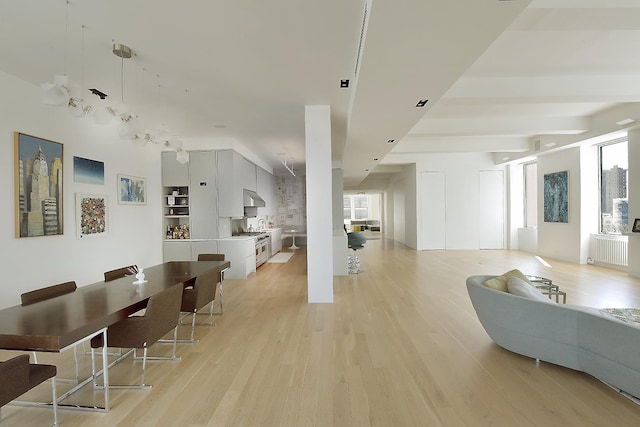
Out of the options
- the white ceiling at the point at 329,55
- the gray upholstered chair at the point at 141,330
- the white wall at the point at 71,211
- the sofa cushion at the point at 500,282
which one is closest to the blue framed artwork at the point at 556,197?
the white ceiling at the point at 329,55

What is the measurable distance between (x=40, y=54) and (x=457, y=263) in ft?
28.0

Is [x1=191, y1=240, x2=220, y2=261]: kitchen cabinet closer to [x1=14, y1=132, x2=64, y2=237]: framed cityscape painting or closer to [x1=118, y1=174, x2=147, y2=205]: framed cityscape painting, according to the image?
[x1=118, y1=174, x2=147, y2=205]: framed cityscape painting

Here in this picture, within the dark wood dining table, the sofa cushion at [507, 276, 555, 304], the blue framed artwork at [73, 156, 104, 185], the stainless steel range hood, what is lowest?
the sofa cushion at [507, 276, 555, 304]

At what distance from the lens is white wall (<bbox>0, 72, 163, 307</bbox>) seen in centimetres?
364

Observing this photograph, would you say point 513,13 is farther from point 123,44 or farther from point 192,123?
point 192,123

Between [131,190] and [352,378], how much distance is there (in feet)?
17.1

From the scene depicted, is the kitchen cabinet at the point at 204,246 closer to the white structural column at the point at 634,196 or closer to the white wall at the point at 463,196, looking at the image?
the white wall at the point at 463,196

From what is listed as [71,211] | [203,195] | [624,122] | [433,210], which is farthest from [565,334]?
[433,210]

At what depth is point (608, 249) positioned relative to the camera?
726 centimetres

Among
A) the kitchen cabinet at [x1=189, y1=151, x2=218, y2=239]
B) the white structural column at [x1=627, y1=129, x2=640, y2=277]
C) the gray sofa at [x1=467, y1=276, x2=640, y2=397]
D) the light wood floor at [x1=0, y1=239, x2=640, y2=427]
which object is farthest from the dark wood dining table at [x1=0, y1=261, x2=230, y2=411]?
the white structural column at [x1=627, y1=129, x2=640, y2=277]

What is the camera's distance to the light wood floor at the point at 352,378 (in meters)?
2.16

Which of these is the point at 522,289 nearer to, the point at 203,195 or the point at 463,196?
the point at 203,195

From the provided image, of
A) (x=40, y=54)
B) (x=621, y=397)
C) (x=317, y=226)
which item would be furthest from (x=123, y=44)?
(x=621, y=397)

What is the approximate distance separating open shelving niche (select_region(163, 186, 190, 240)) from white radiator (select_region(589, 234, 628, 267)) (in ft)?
30.7
